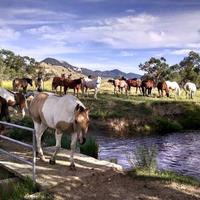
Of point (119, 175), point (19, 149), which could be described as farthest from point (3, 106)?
point (119, 175)

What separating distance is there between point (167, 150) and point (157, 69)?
66.0 m

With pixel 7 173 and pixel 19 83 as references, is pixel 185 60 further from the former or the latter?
pixel 7 173

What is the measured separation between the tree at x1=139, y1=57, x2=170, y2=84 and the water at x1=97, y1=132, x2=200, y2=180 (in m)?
58.0

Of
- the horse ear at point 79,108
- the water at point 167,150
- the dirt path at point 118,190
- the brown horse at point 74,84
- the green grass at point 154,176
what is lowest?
the water at point 167,150

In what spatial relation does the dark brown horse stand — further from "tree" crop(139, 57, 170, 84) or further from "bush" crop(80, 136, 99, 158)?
"tree" crop(139, 57, 170, 84)

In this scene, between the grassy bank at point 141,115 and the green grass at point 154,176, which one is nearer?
the green grass at point 154,176

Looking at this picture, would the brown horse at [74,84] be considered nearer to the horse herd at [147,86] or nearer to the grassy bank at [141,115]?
the grassy bank at [141,115]

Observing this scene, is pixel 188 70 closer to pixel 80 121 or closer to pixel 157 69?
pixel 157 69

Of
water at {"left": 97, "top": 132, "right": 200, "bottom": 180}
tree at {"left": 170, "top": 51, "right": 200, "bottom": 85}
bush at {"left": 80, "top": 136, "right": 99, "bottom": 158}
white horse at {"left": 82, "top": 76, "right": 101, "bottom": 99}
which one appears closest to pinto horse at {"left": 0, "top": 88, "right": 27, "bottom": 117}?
water at {"left": 97, "top": 132, "right": 200, "bottom": 180}

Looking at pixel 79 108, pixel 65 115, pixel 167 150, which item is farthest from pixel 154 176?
pixel 167 150

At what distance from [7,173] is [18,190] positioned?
53.9 inches

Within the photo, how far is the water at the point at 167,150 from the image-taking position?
16227 mm

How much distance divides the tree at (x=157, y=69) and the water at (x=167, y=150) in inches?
2283

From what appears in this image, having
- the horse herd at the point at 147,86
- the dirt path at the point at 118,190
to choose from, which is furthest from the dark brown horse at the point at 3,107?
the horse herd at the point at 147,86
